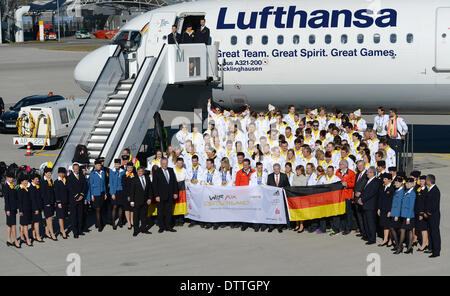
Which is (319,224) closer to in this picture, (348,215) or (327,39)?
(348,215)

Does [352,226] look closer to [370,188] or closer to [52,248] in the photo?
[370,188]

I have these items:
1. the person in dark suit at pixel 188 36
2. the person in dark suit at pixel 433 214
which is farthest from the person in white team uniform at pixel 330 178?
the person in dark suit at pixel 188 36

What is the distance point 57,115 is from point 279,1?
36.0 ft

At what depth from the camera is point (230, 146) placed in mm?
21969

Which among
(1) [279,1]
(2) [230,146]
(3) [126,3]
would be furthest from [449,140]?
(3) [126,3]

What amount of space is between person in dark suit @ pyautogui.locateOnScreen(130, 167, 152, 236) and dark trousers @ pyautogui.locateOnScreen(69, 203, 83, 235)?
1.33 m

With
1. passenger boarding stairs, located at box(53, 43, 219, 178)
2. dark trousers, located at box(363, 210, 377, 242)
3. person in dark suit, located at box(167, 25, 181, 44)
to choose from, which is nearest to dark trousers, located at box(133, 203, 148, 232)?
passenger boarding stairs, located at box(53, 43, 219, 178)

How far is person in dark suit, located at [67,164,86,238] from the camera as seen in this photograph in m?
18.7

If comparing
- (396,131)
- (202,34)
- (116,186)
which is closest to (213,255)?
(116,186)

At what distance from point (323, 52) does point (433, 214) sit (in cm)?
1049

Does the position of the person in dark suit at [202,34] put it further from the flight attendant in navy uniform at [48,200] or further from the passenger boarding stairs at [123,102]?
the flight attendant in navy uniform at [48,200]

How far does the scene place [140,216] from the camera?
1919 centimetres

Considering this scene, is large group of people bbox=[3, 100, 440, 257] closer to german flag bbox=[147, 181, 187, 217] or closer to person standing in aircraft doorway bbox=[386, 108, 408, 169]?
german flag bbox=[147, 181, 187, 217]

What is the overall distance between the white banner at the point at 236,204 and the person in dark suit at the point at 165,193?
1.99ft
